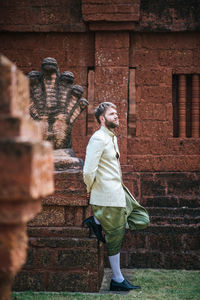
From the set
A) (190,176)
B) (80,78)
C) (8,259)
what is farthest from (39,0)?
(8,259)

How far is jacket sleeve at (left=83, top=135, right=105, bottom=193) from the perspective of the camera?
3.91 meters

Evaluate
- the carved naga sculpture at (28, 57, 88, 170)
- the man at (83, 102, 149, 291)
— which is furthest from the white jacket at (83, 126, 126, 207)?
the carved naga sculpture at (28, 57, 88, 170)

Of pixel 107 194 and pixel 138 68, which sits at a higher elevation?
pixel 138 68

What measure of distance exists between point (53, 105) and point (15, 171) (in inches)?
116

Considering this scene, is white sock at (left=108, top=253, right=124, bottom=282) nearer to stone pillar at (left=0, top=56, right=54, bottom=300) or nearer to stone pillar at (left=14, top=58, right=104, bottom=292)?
stone pillar at (left=14, top=58, right=104, bottom=292)

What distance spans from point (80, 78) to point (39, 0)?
1458 millimetres

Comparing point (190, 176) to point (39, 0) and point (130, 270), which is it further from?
point (39, 0)

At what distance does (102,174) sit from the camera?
3998mm

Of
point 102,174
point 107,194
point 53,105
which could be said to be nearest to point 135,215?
point 107,194

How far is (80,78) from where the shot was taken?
6301 millimetres

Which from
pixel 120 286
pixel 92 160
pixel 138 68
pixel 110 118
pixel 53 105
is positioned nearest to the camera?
pixel 92 160

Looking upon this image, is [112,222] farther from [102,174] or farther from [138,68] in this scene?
[138,68]

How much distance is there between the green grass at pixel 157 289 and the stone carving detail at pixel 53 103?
61.4 inches

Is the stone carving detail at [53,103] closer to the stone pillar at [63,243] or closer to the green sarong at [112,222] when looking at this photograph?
the stone pillar at [63,243]
